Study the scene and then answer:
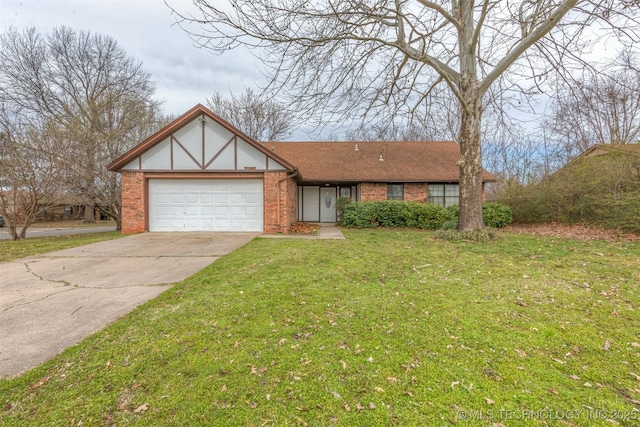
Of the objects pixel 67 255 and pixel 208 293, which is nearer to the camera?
pixel 208 293

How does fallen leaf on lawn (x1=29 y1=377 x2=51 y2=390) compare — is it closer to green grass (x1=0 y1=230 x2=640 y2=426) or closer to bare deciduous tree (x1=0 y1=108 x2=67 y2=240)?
green grass (x1=0 y1=230 x2=640 y2=426)

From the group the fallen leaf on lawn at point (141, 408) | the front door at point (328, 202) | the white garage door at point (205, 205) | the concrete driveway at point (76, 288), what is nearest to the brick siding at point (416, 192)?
the front door at point (328, 202)

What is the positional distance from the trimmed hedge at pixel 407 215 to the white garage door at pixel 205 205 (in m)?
4.65

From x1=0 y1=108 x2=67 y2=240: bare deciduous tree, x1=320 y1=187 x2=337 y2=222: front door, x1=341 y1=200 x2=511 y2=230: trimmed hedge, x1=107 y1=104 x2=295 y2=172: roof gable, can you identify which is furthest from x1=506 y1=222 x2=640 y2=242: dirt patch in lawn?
x1=0 y1=108 x2=67 y2=240: bare deciduous tree

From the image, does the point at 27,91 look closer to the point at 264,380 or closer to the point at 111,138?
the point at 111,138

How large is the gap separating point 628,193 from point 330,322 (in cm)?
1288

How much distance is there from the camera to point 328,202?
16.7m

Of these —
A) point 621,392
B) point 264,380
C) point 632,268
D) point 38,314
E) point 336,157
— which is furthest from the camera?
point 336,157

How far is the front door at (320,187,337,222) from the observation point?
54.6ft

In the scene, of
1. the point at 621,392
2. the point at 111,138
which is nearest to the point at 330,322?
the point at 621,392

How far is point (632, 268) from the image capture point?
17.4 feet

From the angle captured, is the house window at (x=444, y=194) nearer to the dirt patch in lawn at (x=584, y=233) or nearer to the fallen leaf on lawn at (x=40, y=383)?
the dirt patch in lawn at (x=584, y=233)

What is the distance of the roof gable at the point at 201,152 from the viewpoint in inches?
442

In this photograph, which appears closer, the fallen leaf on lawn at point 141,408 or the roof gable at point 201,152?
the fallen leaf on lawn at point 141,408
